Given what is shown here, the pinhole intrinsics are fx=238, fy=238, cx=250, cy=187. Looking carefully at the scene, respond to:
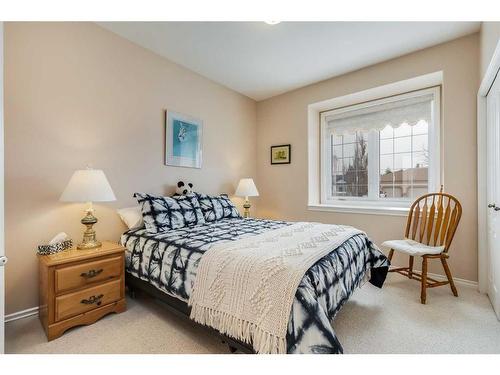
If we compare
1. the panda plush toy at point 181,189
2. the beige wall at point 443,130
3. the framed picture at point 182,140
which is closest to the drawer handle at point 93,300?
the panda plush toy at point 181,189

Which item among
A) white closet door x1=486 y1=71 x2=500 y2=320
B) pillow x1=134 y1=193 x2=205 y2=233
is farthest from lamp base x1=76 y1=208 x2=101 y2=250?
white closet door x1=486 y1=71 x2=500 y2=320

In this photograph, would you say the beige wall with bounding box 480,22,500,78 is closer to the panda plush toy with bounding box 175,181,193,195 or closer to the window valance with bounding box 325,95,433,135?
the window valance with bounding box 325,95,433,135

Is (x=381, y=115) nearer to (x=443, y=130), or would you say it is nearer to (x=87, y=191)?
(x=443, y=130)

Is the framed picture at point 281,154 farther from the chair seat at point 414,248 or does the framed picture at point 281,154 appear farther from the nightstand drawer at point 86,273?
the nightstand drawer at point 86,273

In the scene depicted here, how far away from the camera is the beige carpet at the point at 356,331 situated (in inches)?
58.3

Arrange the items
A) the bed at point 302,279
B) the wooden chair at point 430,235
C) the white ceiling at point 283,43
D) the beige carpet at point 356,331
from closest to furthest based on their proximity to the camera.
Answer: the bed at point 302,279 → the beige carpet at point 356,331 → the wooden chair at point 430,235 → the white ceiling at point 283,43

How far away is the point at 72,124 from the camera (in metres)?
2.06

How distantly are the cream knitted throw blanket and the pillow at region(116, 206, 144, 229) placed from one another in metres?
1.09

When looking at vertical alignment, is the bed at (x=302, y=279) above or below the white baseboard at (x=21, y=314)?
above

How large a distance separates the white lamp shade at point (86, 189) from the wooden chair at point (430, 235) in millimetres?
2622

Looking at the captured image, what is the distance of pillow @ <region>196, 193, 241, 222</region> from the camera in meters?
2.62

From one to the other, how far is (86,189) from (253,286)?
1425 millimetres

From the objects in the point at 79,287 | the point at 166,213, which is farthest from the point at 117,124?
the point at 79,287
